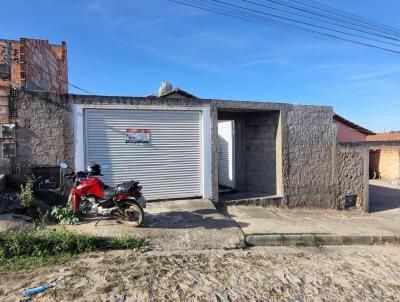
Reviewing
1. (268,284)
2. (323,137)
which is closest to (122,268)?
(268,284)

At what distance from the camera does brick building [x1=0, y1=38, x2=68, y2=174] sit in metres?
7.31

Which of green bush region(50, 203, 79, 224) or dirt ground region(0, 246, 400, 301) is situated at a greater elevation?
green bush region(50, 203, 79, 224)

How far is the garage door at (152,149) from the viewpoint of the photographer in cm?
820

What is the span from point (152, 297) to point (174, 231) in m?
2.32

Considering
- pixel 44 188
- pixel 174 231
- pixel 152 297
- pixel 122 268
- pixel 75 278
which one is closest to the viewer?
pixel 152 297

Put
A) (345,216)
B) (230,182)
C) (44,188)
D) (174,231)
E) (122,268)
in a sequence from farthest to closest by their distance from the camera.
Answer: (230,182)
(345,216)
(44,188)
(174,231)
(122,268)

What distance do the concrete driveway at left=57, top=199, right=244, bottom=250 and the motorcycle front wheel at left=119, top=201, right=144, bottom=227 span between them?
0.41ft

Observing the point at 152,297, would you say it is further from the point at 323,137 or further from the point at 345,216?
the point at 323,137

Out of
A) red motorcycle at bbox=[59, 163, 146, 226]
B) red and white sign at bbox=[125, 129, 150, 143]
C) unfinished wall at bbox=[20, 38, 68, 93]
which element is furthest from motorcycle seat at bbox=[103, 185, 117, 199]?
unfinished wall at bbox=[20, 38, 68, 93]

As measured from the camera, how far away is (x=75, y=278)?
4.46m

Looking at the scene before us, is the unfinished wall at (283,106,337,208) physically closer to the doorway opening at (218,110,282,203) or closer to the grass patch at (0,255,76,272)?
the doorway opening at (218,110,282,203)

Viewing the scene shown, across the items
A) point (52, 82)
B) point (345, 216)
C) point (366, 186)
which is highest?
point (52, 82)

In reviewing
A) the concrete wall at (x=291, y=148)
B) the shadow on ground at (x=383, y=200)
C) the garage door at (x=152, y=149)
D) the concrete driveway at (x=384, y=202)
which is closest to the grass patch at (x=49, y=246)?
the garage door at (x=152, y=149)

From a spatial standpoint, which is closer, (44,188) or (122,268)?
(122,268)
